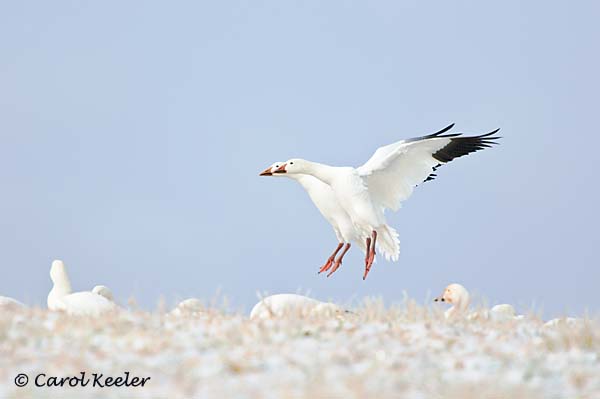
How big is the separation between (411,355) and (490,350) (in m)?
0.78

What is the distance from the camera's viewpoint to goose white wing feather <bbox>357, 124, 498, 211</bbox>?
49.1 feet

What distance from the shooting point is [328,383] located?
6.10 m

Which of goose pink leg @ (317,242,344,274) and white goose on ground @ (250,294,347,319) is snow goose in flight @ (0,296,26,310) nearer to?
white goose on ground @ (250,294,347,319)

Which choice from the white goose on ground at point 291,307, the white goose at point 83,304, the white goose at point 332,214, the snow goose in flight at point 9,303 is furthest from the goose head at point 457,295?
the snow goose in flight at point 9,303

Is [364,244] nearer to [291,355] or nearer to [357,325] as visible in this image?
[357,325]

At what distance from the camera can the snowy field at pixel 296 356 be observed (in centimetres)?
611

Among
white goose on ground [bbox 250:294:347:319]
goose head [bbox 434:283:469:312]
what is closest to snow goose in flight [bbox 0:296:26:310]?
white goose on ground [bbox 250:294:347:319]

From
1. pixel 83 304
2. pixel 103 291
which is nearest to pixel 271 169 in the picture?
pixel 103 291

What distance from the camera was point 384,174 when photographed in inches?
595

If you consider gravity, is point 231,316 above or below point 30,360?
above

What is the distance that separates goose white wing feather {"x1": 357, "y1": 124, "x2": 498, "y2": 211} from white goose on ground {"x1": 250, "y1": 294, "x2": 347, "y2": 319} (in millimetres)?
5202

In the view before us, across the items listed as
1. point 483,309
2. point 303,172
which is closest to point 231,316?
point 483,309

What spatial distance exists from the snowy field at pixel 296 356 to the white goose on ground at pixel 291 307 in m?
0.54

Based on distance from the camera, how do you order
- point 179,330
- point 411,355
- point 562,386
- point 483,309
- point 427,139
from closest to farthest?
point 562,386, point 411,355, point 179,330, point 483,309, point 427,139
